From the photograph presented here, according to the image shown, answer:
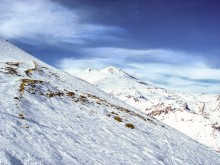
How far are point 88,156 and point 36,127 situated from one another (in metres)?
4.47

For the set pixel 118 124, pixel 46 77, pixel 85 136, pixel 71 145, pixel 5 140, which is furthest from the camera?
pixel 46 77

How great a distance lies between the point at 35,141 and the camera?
18.8 metres

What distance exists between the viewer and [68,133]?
75.3ft

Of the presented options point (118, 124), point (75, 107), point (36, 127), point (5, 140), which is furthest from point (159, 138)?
point (5, 140)

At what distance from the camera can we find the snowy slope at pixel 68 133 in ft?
58.5

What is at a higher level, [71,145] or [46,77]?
[46,77]

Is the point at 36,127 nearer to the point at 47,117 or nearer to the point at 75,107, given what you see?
the point at 47,117

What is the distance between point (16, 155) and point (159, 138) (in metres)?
18.4

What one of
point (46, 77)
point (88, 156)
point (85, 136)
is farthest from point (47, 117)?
point (46, 77)

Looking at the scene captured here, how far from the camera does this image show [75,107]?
32.9 metres

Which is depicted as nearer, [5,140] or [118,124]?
[5,140]

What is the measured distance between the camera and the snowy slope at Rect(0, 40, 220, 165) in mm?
17828

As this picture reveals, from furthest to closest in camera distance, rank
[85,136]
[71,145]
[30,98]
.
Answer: [30,98]
[85,136]
[71,145]

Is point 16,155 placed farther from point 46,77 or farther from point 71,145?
point 46,77
